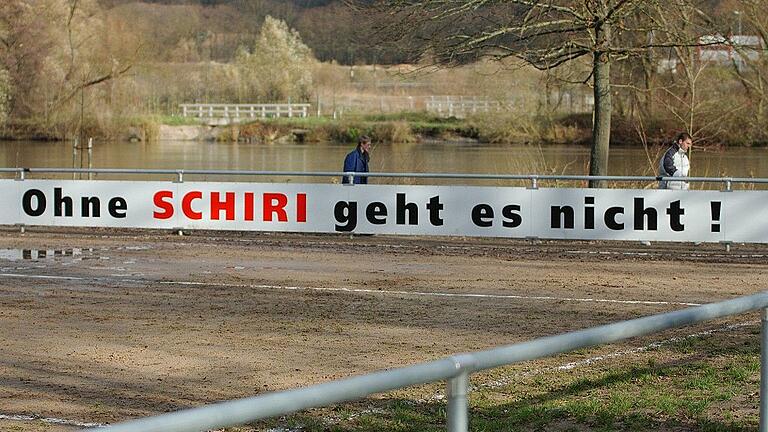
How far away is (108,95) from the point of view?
217 ft

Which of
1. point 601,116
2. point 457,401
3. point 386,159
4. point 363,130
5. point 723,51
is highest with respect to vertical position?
point 723,51

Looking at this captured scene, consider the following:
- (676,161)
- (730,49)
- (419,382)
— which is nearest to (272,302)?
(676,161)

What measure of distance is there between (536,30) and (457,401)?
22.9 meters

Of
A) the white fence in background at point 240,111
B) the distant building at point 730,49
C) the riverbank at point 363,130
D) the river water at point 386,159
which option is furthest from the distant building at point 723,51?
the white fence in background at point 240,111

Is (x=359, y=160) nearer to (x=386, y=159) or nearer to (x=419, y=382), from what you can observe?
(x=386, y=159)

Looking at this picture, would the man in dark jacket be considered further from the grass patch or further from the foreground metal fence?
the foreground metal fence

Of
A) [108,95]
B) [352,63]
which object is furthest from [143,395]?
[352,63]

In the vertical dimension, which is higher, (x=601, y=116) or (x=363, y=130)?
(x=363, y=130)

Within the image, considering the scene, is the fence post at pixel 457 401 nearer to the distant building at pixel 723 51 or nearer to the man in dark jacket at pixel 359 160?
the man in dark jacket at pixel 359 160

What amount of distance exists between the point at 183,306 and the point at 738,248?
1026 cm

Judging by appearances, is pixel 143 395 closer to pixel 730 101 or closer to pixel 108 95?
pixel 730 101

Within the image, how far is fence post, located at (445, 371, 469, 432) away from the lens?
4113 mm

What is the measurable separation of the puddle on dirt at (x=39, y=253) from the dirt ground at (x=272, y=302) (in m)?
0.05

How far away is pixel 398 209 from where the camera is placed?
2134 cm
